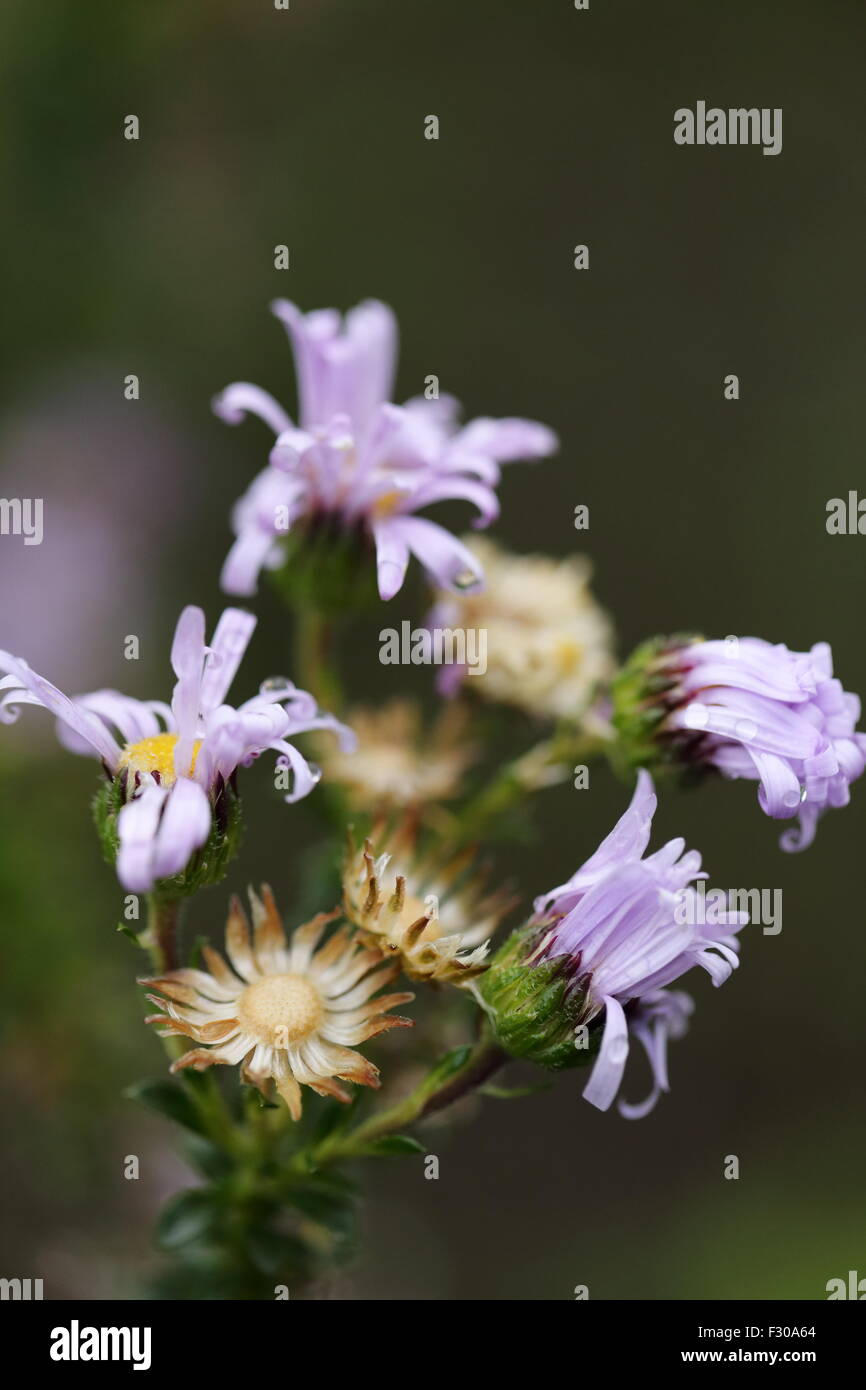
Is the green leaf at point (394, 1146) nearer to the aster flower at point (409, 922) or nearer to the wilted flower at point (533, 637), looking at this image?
the aster flower at point (409, 922)

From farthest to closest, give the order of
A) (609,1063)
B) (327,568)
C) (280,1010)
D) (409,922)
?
(327,568)
(409,922)
(280,1010)
(609,1063)

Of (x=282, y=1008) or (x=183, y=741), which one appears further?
(x=282, y=1008)

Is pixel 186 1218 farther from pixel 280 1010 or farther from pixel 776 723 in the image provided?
pixel 776 723

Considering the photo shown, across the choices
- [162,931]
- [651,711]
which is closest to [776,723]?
[651,711]

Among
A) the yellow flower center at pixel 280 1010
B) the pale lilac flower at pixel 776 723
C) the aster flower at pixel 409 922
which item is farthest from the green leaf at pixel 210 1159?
the pale lilac flower at pixel 776 723

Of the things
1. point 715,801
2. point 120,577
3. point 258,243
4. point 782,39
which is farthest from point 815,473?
point 120,577

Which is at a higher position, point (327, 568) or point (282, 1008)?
point (327, 568)

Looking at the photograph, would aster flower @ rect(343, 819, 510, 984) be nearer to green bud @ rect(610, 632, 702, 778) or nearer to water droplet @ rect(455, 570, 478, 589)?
green bud @ rect(610, 632, 702, 778)
